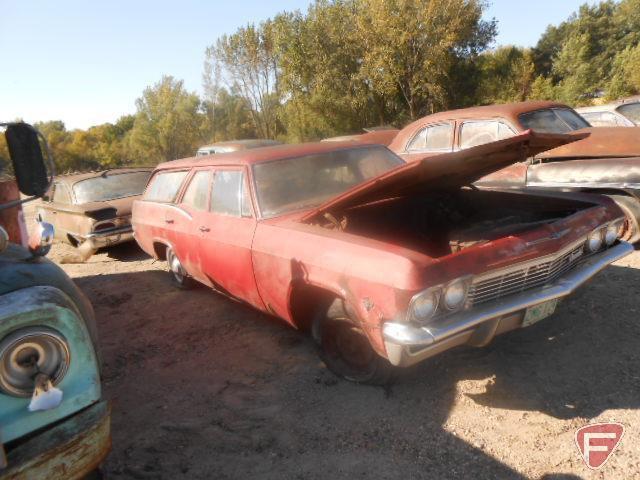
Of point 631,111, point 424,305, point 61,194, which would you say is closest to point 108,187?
point 61,194

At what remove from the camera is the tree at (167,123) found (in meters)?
31.4

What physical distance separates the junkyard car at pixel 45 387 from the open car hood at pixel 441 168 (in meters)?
1.72

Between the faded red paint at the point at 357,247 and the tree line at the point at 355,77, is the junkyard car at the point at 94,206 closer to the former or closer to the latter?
the faded red paint at the point at 357,247

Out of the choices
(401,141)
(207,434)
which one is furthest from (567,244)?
(401,141)

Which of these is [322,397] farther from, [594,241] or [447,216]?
[594,241]

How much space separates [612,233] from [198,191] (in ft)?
11.7

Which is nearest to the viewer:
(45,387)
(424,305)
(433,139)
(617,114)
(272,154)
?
(45,387)

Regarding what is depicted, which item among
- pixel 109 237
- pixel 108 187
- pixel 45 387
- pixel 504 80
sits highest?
pixel 504 80

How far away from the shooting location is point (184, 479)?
93.7 inches

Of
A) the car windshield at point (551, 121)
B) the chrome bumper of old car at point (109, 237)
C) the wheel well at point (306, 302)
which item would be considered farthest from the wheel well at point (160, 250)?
the car windshield at point (551, 121)

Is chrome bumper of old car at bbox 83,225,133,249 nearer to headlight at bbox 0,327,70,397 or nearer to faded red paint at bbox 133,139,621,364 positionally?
faded red paint at bbox 133,139,621,364

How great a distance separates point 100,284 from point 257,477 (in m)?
4.66

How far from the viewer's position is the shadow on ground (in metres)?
2.42

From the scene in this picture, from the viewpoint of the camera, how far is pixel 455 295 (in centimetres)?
238
